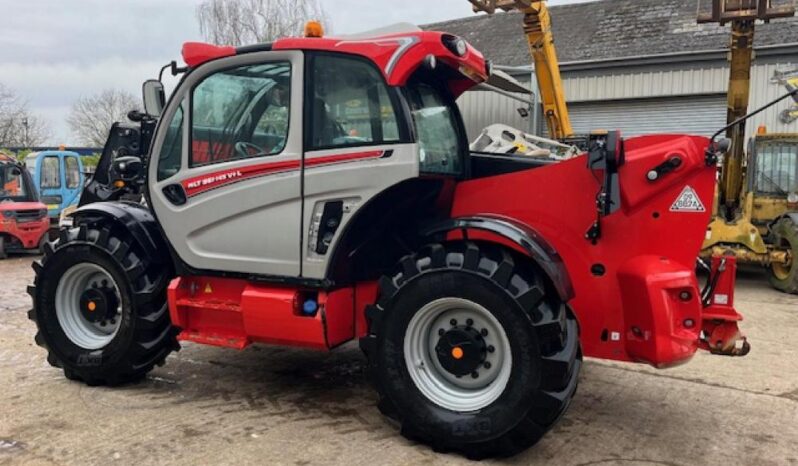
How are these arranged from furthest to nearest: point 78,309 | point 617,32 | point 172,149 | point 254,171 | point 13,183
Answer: point 617,32, point 13,183, point 78,309, point 172,149, point 254,171

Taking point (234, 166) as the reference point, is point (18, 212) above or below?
below

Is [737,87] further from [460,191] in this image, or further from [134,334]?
[134,334]

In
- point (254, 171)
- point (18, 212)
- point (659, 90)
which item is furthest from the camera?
point (659, 90)

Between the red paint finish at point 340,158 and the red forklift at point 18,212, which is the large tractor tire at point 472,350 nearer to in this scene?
the red paint finish at point 340,158

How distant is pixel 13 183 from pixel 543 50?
36.0ft

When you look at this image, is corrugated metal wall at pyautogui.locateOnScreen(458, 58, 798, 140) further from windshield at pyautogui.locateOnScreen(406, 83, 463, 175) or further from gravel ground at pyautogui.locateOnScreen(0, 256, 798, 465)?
windshield at pyautogui.locateOnScreen(406, 83, 463, 175)

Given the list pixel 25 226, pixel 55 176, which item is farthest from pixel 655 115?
pixel 55 176

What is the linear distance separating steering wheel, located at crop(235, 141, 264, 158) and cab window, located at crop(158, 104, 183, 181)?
0.47 metres

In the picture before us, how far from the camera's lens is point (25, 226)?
1309 centimetres

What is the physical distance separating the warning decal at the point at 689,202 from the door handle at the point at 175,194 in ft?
10.3

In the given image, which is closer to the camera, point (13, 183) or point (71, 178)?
point (13, 183)

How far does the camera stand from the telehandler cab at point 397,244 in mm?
3611

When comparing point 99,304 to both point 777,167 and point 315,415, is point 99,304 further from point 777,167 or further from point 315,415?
point 777,167

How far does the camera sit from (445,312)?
381 cm
